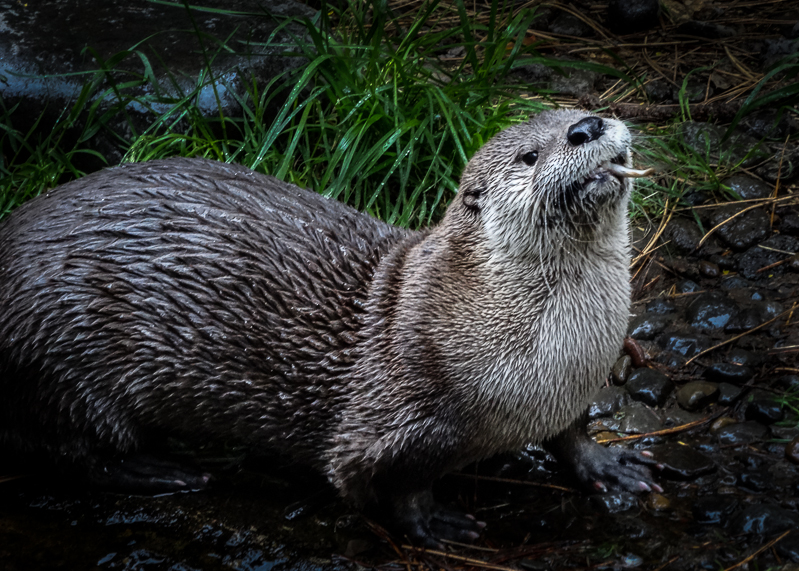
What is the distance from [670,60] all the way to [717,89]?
1.05 ft

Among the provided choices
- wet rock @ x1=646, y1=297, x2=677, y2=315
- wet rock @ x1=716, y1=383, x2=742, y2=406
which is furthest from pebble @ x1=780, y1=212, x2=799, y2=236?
wet rock @ x1=716, y1=383, x2=742, y2=406

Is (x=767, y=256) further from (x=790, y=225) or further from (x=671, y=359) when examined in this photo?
Result: (x=671, y=359)

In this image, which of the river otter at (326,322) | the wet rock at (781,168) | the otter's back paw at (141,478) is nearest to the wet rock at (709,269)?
the wet rock at (781,168)

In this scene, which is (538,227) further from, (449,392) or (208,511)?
(208,511)

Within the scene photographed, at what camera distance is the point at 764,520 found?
6.98 ft

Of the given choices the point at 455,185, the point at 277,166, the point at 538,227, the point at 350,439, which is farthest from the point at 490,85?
the point at 350,439

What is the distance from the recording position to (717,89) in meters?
4.01

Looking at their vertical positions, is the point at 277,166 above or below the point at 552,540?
above

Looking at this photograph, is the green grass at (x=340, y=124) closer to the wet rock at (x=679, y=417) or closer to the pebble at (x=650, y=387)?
the pebble at (x=650, y=387)

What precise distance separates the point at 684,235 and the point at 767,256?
1.09ft

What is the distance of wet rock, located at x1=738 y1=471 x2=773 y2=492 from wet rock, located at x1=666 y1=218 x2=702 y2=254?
1.21 metres

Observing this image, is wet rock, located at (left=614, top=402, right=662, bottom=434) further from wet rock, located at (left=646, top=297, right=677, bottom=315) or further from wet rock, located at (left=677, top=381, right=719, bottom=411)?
wet rock, located at (left=646, top=297, right=677, bottom=315)

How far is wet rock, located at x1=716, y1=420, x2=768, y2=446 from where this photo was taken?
2.50 meters

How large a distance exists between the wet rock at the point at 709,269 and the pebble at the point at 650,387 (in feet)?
1.95
